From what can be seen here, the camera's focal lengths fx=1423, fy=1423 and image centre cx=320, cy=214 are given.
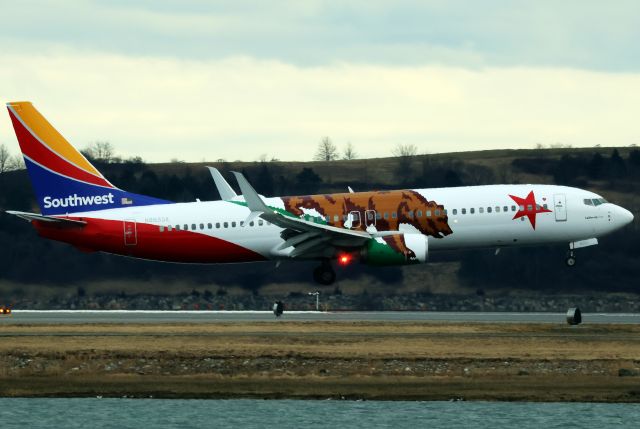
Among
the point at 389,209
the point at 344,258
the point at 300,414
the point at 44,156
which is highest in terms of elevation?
the point at 44,156

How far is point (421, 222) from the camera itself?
7456 cm

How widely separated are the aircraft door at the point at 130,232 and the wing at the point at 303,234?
243 inches

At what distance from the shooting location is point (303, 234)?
247 feet

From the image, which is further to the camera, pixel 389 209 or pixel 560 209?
pixel 389 209

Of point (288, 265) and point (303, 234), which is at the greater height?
point (303, 234)

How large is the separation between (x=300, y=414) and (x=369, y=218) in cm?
2805

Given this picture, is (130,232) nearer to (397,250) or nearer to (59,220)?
(59,220)

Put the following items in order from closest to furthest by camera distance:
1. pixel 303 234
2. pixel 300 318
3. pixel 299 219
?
pixel 300 318
pixel 303 234
pixel 299 219

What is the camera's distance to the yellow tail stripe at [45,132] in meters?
80.0

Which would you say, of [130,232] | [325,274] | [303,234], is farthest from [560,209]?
[130,232]

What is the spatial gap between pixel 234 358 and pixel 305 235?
19.7 m

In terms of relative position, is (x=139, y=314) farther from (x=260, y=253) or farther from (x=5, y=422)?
(x=5, y=422)

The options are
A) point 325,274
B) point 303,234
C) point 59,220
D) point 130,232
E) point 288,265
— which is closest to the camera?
point 303,234

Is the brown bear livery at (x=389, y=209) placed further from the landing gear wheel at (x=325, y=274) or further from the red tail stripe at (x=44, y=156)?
the red tail stripe at (x=44, y=156)
